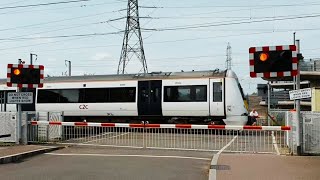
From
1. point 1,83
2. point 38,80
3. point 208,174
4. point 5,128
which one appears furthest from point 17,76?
point 1,83

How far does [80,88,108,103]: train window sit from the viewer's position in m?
25.5

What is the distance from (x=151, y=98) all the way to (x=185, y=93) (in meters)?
1.95

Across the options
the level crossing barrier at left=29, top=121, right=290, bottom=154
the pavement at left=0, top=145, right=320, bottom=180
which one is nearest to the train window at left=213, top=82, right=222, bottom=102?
the level crossing barrier at left=29, top=121, right=290, bottom=154

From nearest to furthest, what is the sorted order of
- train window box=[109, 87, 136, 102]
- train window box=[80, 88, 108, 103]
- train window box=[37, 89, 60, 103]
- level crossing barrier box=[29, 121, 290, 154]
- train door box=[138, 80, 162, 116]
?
level crossing barrier box=[29, 121, 290, 154] < train door box=[138, 80, 162, 116] < train window box=[109, 87, 136, 102] < train window box=[80, 88, 108, 103] < train window box=[37, 89, 60, 103]

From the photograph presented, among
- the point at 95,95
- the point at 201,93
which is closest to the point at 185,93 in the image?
the point at 201,93

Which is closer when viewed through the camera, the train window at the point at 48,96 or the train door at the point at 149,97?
the train door at the point at 149,97

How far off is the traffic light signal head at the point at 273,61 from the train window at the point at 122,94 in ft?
42.0

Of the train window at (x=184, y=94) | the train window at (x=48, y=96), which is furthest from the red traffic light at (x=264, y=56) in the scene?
the train window at (x=48, y=96)

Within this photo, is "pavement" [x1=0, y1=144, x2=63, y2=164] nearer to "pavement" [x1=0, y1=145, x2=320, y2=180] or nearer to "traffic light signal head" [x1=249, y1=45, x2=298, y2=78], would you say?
"pavement" [x1=0, y1=145, x2=320, y2=180]

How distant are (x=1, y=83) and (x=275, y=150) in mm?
20143

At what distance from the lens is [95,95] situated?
84.4 ft

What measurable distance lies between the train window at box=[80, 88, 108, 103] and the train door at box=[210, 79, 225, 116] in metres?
6.25

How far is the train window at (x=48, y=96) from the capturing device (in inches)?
1060

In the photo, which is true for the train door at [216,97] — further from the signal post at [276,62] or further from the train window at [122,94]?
the signal post at [276,62]
